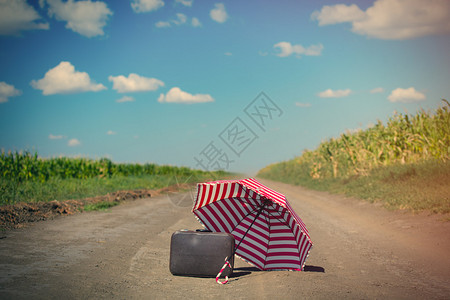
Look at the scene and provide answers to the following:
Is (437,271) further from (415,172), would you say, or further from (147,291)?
(415,172)

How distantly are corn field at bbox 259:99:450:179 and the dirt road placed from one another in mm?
7183

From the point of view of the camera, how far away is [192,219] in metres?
10.1

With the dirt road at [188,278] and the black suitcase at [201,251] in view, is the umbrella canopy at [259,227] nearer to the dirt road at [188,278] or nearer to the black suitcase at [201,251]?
the dirt road at [188,278]

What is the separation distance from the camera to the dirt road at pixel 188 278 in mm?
4367

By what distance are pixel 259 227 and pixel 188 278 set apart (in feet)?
4.15

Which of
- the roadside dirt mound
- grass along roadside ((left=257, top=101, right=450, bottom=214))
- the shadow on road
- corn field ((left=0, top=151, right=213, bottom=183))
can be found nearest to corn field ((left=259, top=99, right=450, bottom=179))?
grass along roadside ((left=257, top=101, right=450, bottom=214))

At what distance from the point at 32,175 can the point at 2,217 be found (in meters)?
13.8

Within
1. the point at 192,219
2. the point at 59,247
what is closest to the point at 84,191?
the point at 192,219

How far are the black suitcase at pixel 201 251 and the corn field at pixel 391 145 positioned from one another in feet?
41.3

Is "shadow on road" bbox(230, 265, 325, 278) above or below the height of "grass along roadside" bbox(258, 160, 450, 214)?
below

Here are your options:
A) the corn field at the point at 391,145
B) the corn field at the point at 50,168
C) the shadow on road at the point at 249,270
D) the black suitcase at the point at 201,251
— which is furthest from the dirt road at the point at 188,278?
the corn field at the point at 50,168

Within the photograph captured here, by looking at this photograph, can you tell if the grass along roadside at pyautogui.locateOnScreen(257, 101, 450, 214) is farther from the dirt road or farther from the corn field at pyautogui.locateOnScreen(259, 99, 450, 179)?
the dirt road

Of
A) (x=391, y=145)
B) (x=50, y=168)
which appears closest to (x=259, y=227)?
(x=391, y=145)

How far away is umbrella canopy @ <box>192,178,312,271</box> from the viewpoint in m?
5.03
